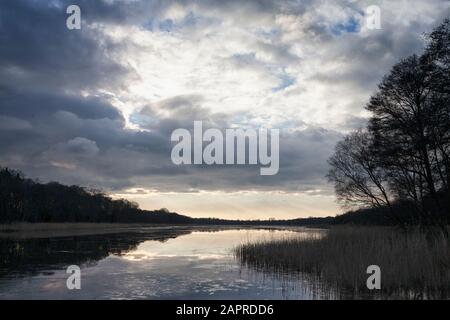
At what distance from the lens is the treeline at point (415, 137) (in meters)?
20.9

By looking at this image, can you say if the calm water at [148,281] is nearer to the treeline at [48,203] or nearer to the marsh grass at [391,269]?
the marsh grass at [391,269]

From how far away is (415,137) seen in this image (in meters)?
23.2

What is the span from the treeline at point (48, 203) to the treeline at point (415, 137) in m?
60.2

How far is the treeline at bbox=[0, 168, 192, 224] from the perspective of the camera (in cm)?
7675

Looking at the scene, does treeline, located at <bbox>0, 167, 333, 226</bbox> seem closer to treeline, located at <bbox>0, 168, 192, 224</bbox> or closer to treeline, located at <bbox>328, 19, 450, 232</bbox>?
treeline, located at <bbox>0, 168, 192, 224</bbox>

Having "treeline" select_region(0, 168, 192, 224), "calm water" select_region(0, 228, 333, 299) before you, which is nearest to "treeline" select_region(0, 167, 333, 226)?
"treeline" select_region(0, 168, 192, 224)

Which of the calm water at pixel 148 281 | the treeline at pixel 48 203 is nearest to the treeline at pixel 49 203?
the treeline at pixel 48 203

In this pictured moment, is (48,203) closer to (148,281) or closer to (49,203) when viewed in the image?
(49,203)

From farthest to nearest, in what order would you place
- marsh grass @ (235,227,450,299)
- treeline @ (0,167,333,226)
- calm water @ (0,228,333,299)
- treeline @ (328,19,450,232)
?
1. treeline @ (0,167,333,226)
2. treeline @ (328,19,450,232)
3. calm water @ (0,228,333,299)
4. marsh grass @ (235,227,450,299)

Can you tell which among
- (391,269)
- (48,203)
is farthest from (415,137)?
(48,203)

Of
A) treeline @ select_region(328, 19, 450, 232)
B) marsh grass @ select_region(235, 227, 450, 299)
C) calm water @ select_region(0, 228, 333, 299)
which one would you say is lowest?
calm water @ select_region(0, 228, 333, 299)

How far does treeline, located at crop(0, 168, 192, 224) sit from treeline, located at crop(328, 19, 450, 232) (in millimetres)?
60190

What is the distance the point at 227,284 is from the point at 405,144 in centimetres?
1538
